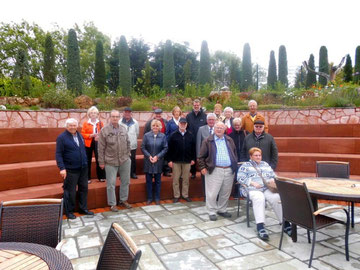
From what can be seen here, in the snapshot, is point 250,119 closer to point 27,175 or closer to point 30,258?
point 27,175

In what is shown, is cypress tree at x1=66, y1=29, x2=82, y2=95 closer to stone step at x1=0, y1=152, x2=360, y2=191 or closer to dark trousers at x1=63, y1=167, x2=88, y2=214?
stone step at x1=0, y1=152, x2=360, y2=191

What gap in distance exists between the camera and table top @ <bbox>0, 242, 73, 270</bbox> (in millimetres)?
1461

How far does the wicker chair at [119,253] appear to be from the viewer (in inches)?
52.0

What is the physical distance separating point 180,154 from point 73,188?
6.23 feet

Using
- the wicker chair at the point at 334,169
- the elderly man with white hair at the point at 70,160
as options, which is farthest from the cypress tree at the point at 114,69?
the wicker chair at the point at 334,169

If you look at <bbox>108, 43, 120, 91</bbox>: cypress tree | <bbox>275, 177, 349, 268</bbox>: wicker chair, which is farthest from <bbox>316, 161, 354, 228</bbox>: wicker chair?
<bbox>108, 43, 120, 91</bbox>: cypress tree

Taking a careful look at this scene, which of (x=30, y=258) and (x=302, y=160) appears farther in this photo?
(x=302, y=160)

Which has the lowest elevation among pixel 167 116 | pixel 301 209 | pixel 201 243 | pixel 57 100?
pixel 201 243

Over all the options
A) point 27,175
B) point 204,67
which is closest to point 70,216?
point 27,175

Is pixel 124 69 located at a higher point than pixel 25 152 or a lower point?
higher

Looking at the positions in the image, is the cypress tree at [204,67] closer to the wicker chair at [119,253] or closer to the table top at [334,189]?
the table top at [334,189]

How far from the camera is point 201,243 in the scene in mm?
3230

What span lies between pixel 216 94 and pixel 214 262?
8776 millimetres

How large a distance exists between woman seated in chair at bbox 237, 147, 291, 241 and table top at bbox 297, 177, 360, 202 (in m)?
0.51
